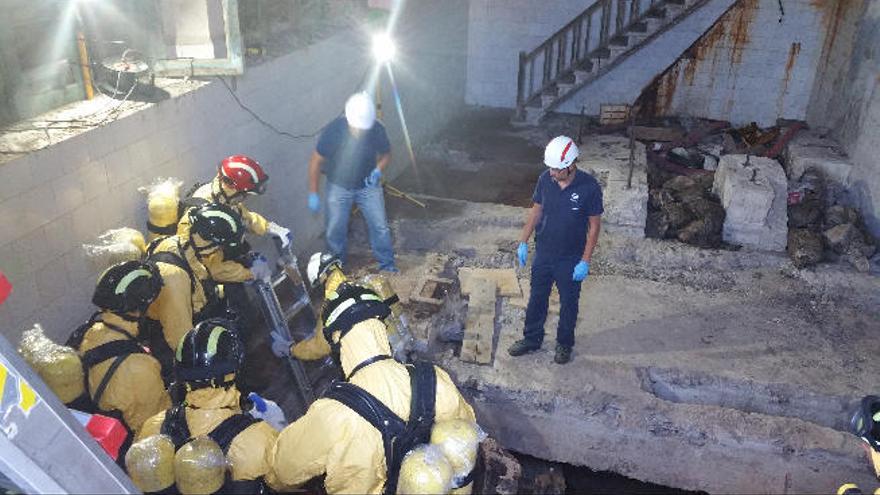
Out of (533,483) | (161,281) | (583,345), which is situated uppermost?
(161,281)

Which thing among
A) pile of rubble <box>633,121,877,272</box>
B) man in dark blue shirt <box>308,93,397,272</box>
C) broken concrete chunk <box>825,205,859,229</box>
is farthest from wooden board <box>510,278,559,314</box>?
broken concrete chunk <box>825,205,859,229</box>

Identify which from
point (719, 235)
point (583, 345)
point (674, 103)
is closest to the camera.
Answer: point (583, 345)

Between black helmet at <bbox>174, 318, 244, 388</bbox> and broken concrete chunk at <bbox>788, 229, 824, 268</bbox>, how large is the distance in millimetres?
6358

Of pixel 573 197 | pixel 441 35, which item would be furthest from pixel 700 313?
pixel 441 35

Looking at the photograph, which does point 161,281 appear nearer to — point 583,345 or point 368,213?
point 368,213

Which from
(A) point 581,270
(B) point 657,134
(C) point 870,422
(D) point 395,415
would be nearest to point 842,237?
(A) point 581,270

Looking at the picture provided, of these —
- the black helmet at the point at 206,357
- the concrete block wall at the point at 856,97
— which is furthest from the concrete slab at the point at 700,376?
the black helmet at the point at 206,357

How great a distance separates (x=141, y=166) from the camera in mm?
5125

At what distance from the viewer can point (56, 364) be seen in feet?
12.0

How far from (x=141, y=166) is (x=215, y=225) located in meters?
0.88

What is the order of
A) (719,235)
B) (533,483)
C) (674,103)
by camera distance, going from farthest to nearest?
1. (674,103)
2. (719,235)
3. (533,483)

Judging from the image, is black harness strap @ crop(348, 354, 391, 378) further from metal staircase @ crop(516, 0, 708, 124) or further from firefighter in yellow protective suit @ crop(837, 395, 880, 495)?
metal staircase @ crop(516, 0, 708, 124)

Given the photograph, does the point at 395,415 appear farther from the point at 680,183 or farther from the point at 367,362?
the point at 680,183

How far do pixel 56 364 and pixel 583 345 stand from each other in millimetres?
4189
